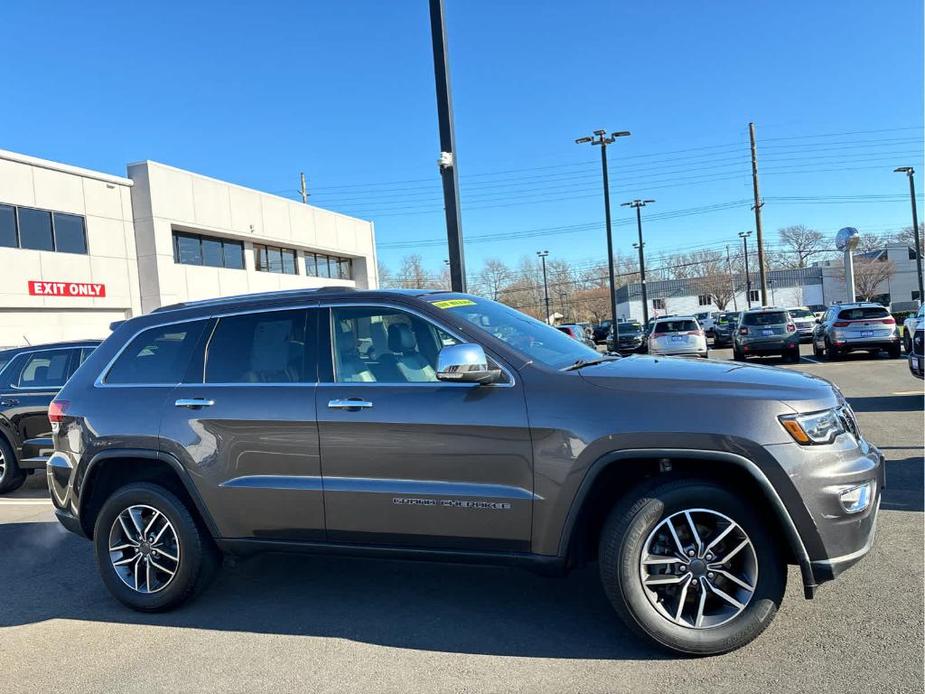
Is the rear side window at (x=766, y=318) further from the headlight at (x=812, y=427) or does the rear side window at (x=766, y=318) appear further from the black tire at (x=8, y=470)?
the headlight at (x=812, y=427)

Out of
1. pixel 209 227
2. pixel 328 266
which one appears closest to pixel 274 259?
pixel 328 266

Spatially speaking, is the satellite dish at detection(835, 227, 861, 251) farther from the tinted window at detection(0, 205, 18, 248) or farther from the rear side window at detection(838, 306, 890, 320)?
Result: the tinted window at detection(0, 205, 18, 248)

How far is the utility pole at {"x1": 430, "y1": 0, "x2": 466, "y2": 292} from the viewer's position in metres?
8.66

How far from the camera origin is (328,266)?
1623 inches

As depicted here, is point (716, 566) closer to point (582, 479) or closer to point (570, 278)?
point (582, 479)

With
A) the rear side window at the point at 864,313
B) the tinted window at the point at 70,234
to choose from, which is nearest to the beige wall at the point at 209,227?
the tinted window at the point at 70,234

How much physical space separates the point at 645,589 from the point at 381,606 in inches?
64.9

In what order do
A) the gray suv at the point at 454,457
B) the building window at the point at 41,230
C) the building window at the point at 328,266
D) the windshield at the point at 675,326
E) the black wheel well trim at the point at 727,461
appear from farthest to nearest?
1. the building window at the point at 328,266
2. the building window at the point at 41,230
3. the windshield at the point at 675,326
4. the gray suv at the point at 454,457
5. the black wheel well trim at the point at 727,461

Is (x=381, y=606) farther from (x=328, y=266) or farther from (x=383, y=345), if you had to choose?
(x=328, y=266)

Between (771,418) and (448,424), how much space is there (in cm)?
152

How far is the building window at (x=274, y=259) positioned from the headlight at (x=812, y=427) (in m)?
33.6

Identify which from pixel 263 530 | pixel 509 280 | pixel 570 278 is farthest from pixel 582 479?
pixel 570 278

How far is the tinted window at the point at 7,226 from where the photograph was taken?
22922 mm

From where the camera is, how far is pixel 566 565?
11.5 feet
